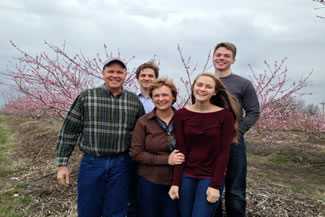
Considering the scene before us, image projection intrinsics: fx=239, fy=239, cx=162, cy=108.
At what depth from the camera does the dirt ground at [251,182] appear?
3696 mm

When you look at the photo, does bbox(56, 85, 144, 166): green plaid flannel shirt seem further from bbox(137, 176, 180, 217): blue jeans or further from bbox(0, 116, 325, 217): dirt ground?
bbox(0, 116, 325, 217): dirt ground

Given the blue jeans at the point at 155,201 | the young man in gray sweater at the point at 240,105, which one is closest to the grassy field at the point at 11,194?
the blue jeans at the point at 155,201

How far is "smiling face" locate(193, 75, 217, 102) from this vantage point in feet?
6.41

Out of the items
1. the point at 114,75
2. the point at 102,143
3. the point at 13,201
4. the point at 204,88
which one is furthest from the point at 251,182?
the point at 13,201

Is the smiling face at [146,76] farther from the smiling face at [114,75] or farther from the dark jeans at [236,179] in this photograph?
the dark jeans at [236,179]

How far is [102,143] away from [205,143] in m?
0.90

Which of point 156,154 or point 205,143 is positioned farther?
point 156,154

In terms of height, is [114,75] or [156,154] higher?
[114,75]

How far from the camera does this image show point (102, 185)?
216 cm

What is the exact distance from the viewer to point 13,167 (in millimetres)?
6816

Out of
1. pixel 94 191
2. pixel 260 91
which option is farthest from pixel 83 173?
pixel 260 91

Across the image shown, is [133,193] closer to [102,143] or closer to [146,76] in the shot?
[102,143]

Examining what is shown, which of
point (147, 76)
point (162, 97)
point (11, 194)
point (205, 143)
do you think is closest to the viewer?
point (205, 143)

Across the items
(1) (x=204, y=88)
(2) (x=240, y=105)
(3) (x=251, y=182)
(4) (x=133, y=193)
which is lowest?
(3) (x=251, y=182)
